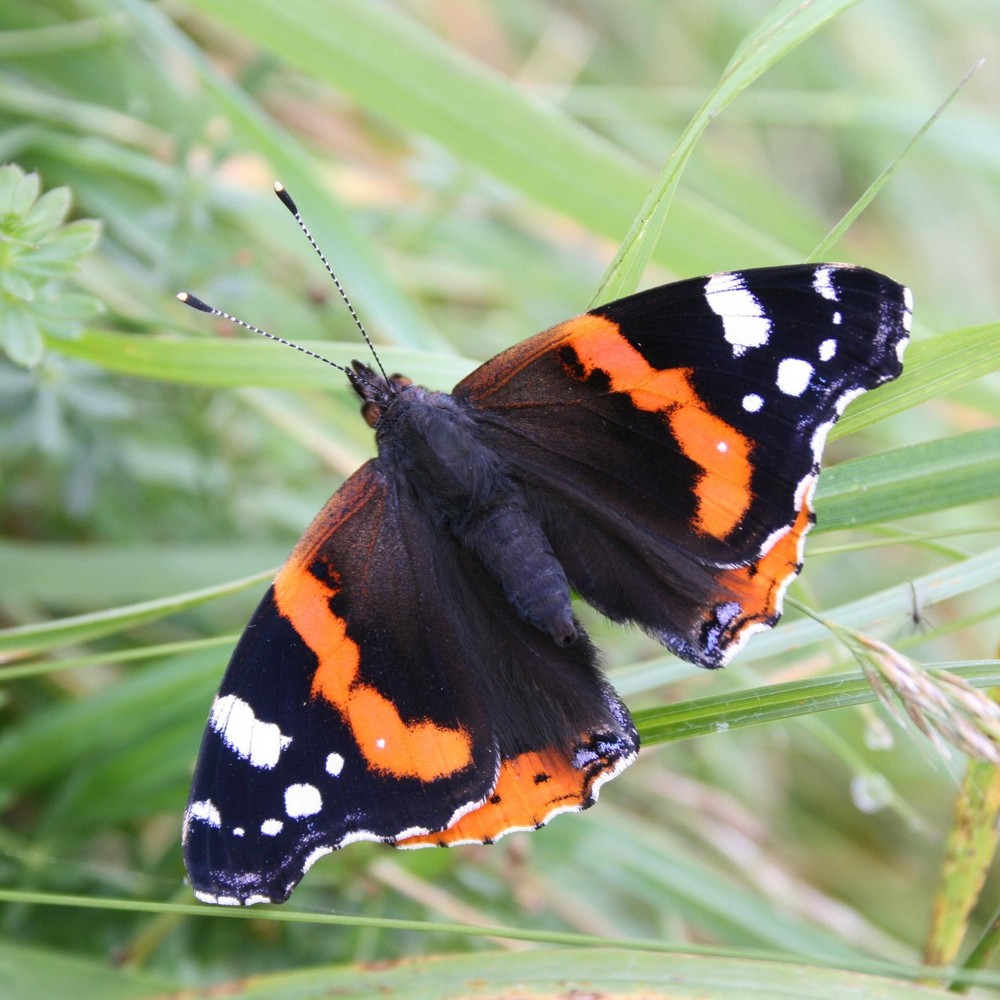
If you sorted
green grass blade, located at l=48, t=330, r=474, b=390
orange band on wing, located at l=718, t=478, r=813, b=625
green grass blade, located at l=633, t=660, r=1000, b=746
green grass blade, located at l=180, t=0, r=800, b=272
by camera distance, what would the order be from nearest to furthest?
green grass blade, located at l=633, t=660, r=1000, b=746 < orange band on wing, located at l=718, t=478, r=813, b=625 < green grass blade, located at l=48, t=330, r=474, b=390 < green grass blade, located at l=180, t=0, r=800, b=272

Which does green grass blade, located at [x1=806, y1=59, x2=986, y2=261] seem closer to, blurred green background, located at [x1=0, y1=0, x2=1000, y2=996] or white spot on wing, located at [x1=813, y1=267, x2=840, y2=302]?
white spot on wing, located at [x1=813, y1=267, x2=840, y2=302]

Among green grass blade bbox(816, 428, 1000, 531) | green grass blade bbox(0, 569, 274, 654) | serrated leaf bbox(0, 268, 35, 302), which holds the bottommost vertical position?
green grass blade bbox(0, 569, 274, 654)

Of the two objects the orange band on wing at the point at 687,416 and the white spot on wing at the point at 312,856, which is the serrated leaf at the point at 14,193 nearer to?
the orange band on wing at the point at 687,416

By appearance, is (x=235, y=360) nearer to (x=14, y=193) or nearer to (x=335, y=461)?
(x=14, y=193)

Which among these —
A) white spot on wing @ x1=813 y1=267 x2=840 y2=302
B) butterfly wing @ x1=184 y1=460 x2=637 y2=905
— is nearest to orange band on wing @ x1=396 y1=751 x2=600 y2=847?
butterfly wing @ x1=184 y1=460 x2=637 y2=905

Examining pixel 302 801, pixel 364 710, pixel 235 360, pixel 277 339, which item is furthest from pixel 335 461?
pixel 302 801

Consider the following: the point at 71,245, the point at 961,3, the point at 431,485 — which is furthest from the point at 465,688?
the point at 961,3

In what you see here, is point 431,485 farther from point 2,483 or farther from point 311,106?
point 311,106

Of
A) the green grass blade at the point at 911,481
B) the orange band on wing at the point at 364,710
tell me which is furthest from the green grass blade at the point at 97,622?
the green grass blade at the point at 911,481

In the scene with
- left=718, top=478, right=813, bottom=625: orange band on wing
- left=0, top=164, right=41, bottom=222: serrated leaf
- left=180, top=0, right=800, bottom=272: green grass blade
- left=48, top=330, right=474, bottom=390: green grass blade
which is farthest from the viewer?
left=180, top=0, right=800, bottom=272: green grass blade
